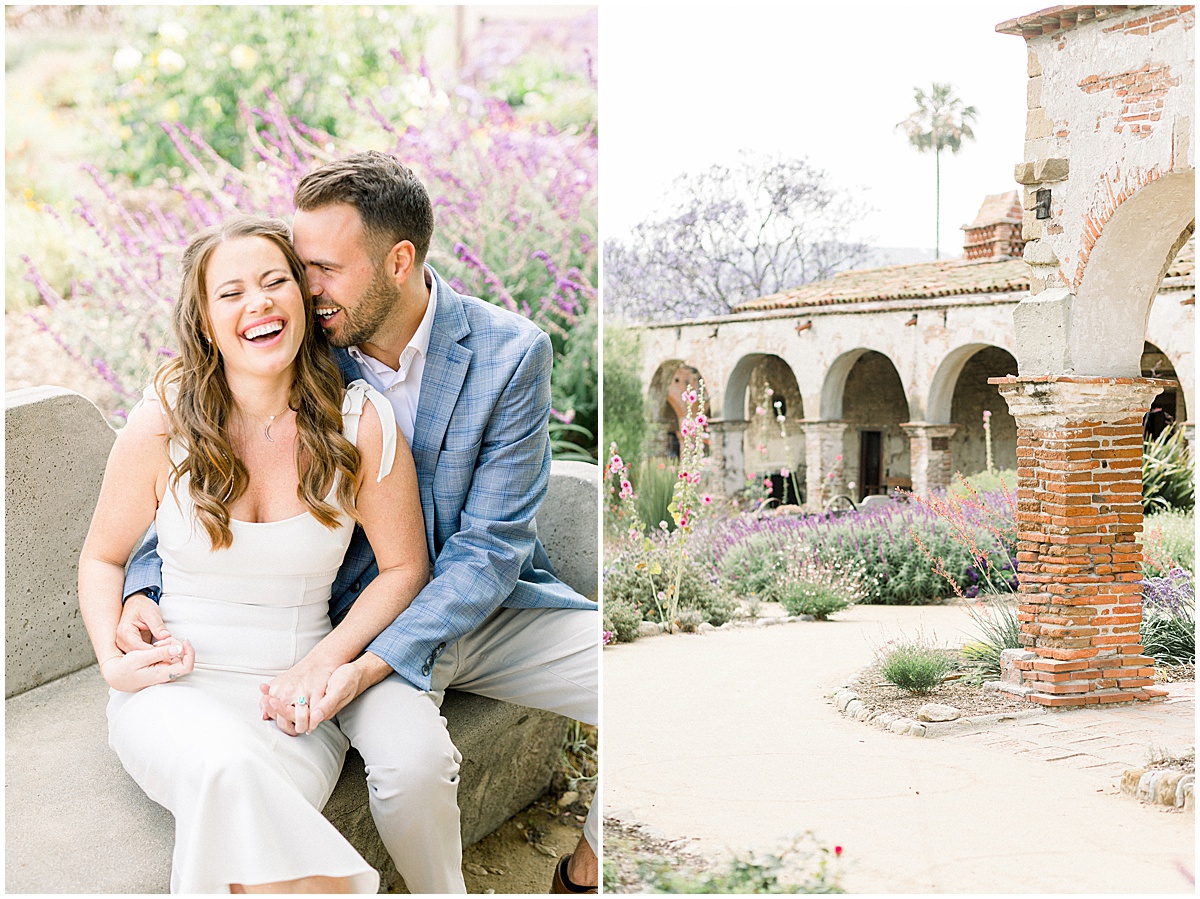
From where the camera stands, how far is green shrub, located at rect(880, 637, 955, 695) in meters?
4.75

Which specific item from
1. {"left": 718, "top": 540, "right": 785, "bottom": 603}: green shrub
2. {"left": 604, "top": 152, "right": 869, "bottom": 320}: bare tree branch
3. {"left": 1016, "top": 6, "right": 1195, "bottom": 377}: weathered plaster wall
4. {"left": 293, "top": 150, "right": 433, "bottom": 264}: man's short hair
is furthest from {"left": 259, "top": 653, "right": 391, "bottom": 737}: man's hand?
{"left": 604, "top": 152, "right": 869, "bottom": 320}: bare tree branch

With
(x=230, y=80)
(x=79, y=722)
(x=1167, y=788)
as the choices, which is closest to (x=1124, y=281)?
(x=1167, y=788)

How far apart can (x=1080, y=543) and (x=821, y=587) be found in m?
2.69

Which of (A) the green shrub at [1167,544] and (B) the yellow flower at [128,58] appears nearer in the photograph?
(A) the green shrub at [1167,544]

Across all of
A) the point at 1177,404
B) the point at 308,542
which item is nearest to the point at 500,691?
the point at 308,542

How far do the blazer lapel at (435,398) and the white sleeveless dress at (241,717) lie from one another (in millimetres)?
119

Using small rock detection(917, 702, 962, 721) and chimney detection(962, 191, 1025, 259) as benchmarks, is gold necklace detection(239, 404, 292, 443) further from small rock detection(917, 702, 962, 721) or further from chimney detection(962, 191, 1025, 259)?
chimney detection(962, 191, 1025, 259)

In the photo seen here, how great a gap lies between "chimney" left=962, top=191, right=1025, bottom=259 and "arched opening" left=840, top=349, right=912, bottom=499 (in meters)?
1.78

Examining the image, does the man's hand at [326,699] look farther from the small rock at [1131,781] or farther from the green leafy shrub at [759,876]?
the small rock at [1131,781]

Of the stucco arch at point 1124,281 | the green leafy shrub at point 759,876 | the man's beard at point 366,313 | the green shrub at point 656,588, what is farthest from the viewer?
the green shrub at point 656,588

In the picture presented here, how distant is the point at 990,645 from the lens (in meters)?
5.09

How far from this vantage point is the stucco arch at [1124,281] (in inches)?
156

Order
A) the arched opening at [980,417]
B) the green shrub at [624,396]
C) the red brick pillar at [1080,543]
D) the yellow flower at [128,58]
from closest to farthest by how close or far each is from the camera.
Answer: the red brick pillar at [1080,543] → the yellow flower at [128,58] → the green shrub at [624,396] → the arched opening at [980,417]

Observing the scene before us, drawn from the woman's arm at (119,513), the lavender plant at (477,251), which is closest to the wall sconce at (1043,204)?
the lavender plant at (477,251)
